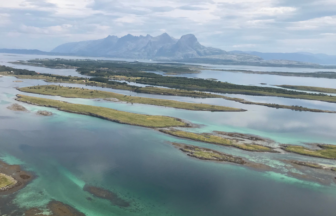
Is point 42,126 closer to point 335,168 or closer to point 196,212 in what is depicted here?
point 196,212

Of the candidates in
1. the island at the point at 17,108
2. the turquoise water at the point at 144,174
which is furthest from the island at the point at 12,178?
the island at the point at 17,108

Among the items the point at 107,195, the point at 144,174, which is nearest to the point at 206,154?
the point at 144,174

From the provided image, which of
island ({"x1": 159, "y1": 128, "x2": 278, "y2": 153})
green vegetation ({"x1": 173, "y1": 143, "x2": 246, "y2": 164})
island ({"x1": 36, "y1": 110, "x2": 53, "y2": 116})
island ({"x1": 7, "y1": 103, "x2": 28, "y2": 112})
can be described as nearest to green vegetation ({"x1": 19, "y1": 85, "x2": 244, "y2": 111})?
island ({"x1": 7, "y1": 103, "x2": 28, "y2": 112})

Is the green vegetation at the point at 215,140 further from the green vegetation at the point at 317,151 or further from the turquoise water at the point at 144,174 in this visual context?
the green vegetation at the point at 317,151

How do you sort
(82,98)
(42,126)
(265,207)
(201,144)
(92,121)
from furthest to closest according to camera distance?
1. (82,98)
2. (92,121)
3. (42,126)
4. (201,144)
5. (265,207)

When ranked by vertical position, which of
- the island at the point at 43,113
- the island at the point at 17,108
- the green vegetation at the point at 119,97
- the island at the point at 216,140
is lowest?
the island at the point at 216,140

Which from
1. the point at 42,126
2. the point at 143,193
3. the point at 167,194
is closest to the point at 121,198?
the point at 143,193

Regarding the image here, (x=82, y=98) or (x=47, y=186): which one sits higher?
(x=82, y=98)
